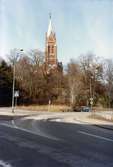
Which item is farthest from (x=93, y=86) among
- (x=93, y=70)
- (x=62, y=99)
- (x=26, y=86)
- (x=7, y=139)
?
(x=7, y=139)

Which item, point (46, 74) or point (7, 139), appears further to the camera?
point (46, 74)

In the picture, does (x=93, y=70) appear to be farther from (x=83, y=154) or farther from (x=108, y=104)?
(x=83, y=154)

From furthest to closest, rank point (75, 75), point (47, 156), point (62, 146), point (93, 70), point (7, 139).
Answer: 1. point (93, 70)
2. point (75, 75)
3. point (7, 139)
4. point (62, 146)
5. point (47, 156)

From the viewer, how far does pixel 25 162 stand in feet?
34.9

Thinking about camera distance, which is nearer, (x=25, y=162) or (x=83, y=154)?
(x=25, y=162)

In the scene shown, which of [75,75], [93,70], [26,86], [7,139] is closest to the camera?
[7,139]

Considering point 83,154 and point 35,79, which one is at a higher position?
point 35,79

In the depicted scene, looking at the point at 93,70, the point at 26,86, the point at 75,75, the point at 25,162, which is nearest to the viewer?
the point at 25,162

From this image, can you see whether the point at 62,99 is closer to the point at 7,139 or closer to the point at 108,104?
the point at 108,104

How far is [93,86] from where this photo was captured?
10288 centimetres

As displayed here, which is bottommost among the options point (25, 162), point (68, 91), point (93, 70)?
point (25, 162)

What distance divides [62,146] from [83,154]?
221cm

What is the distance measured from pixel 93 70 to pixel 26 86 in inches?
874

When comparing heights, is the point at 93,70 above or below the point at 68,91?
above
